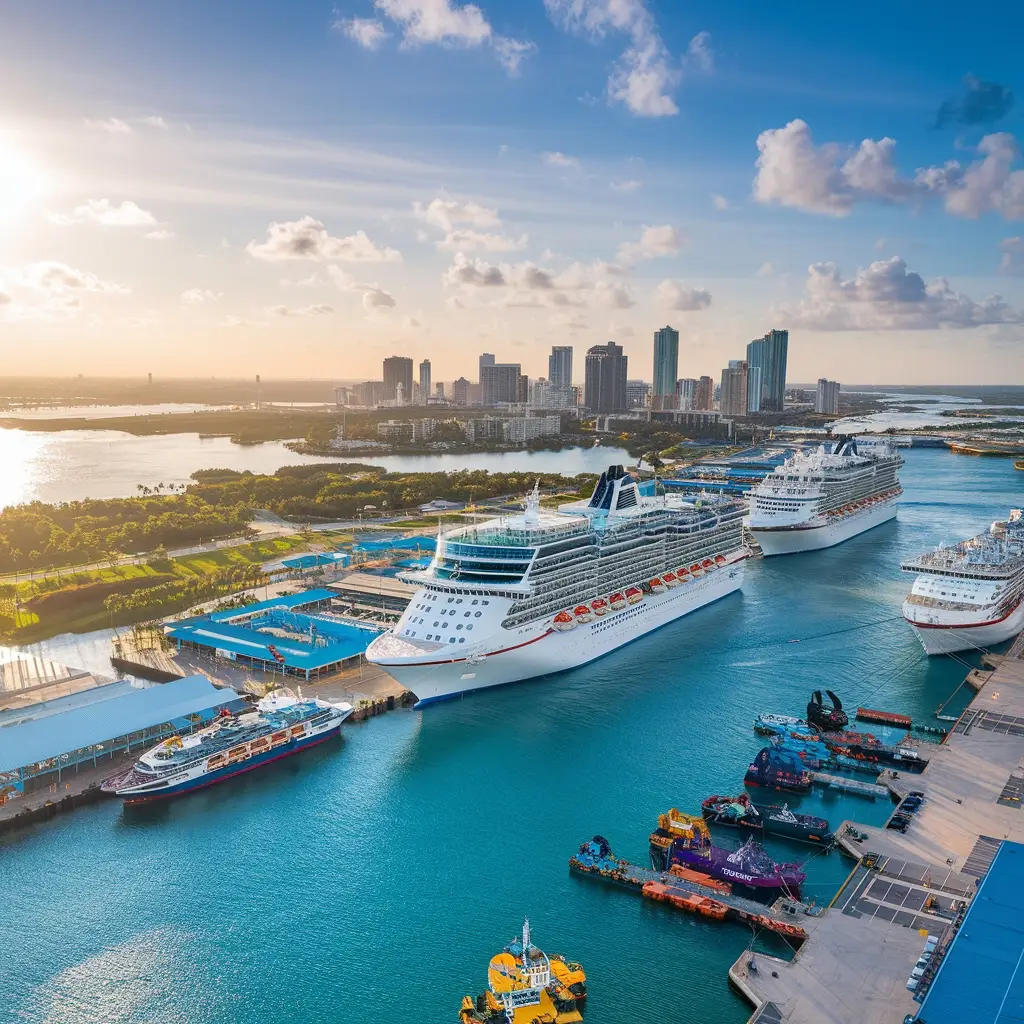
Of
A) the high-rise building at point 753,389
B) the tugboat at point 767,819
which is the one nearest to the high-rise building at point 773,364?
the high-rise building at point 753,389

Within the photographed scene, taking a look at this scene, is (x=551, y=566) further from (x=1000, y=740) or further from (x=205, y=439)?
(x=205, y=439)

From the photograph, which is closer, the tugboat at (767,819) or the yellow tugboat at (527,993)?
the yellow tugboat at (527,993)

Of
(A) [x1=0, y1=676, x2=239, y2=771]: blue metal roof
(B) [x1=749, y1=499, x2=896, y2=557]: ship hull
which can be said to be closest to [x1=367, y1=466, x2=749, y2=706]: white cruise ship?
(A) [x1=0, y1=676, x2=239, y2=771]: blue metal roof

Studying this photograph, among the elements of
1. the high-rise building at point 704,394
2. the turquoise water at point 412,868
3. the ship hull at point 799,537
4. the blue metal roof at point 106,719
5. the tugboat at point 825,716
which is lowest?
the turquoise water at point 412,868

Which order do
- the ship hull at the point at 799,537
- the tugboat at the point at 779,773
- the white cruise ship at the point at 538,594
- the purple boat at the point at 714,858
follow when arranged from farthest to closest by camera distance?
the ship hull at the point at 799,537, the white cruise ship at the point at 538,594, the tugboat at the point at 779,773, the purple boat at the point at 714,858

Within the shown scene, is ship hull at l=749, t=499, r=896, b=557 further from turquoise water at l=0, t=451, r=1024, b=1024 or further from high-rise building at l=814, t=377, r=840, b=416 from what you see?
high-rise building at l=814, t=377, r=840, b=416

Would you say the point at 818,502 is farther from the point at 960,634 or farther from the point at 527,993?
the point at 527,993

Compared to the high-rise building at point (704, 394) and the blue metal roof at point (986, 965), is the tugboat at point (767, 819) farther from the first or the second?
the high-rise building at point (704, 394)

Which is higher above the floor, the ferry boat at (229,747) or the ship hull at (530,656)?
the ship hull at (530,656)
